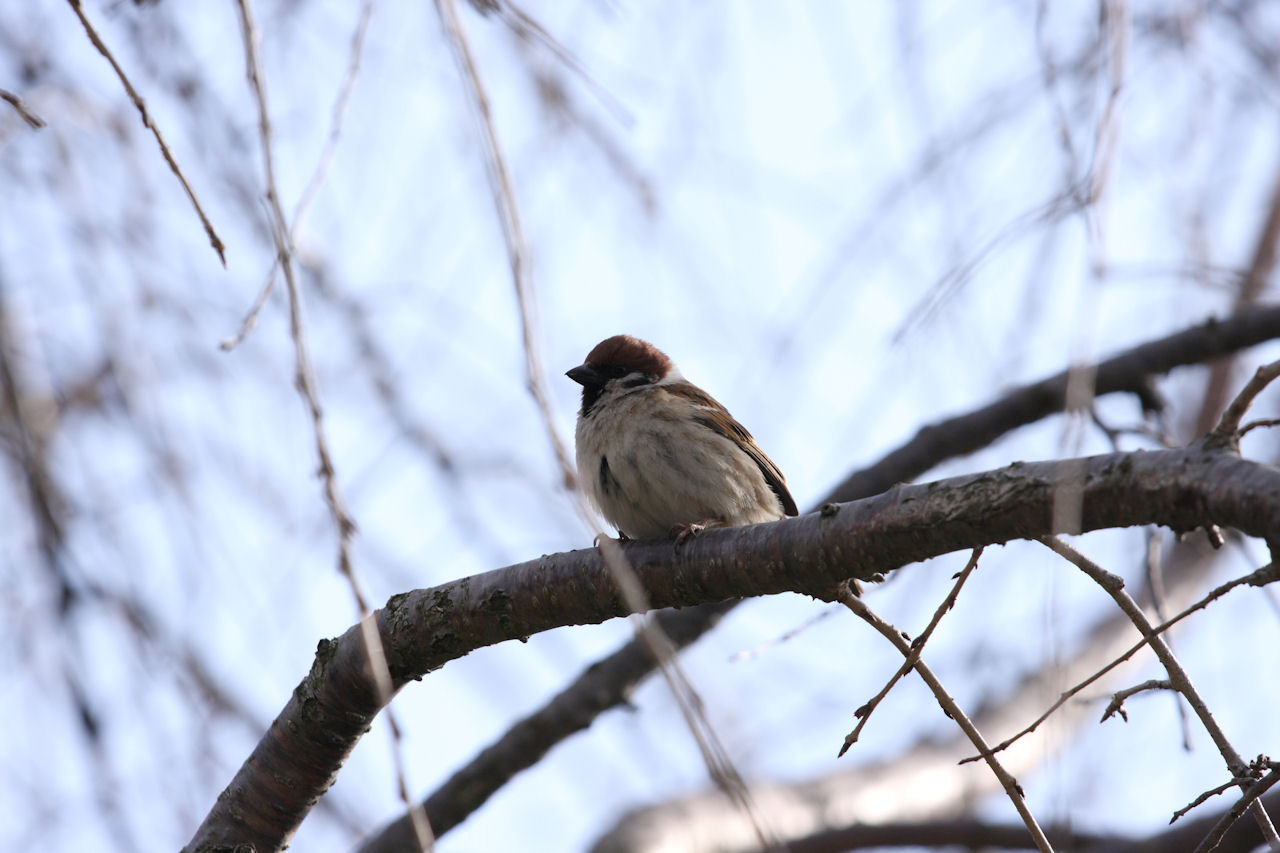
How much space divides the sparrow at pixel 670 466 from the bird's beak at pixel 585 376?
0.49 feet

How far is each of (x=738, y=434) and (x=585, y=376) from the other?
0.53m

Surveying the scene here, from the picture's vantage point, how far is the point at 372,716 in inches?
87.6

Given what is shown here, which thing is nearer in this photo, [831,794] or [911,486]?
[911,486]

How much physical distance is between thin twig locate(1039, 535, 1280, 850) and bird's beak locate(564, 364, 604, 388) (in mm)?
2245

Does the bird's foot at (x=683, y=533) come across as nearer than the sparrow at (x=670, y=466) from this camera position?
Yes

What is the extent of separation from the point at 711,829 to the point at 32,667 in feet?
6.38

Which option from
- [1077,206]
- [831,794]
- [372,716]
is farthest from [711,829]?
[1077,206]

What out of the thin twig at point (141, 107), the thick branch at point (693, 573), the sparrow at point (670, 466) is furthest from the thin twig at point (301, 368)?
the sparrow at point (670, 466)

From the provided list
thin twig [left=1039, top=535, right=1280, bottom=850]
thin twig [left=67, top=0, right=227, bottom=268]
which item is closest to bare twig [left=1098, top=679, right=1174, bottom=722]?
thin twig [left=1039, top=535, right=1280, bottom=850]

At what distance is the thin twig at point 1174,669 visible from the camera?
4.80 ft

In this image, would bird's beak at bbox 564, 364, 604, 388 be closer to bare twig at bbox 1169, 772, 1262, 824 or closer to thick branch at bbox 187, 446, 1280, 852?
thick branch at bbox 187, 446, 1280, 852

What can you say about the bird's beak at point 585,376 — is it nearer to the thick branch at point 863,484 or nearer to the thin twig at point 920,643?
the thick branch at point 863,484

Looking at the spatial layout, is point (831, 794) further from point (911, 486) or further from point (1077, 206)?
point (1077, 206)

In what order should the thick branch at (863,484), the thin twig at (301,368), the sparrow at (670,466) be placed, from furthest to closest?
the thick branch at (863,484)
the sparrow at (670,466)
the thin twig at (301,368)
